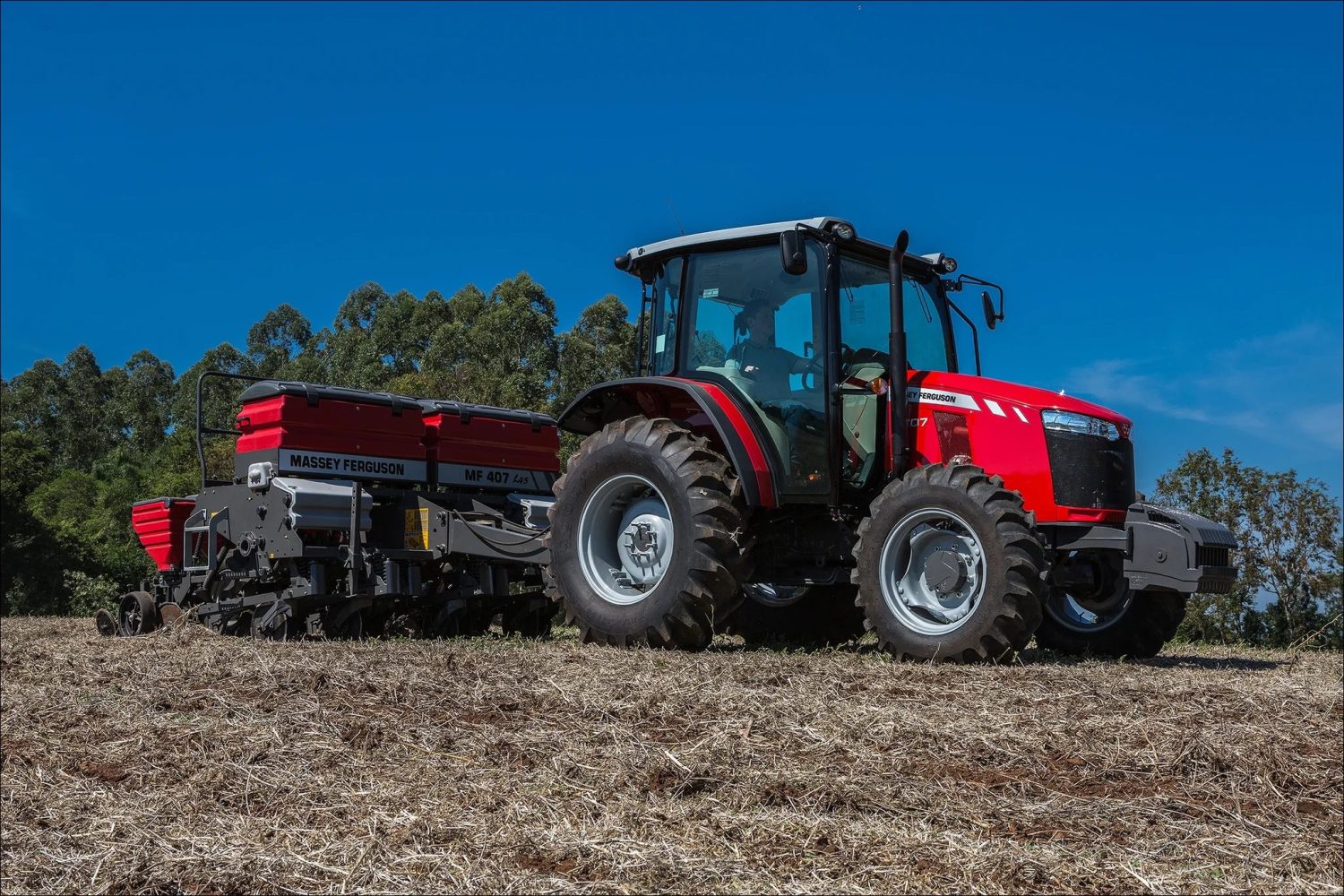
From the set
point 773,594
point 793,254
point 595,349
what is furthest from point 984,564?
point 595,349

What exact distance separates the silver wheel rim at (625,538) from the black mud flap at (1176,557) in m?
2.52

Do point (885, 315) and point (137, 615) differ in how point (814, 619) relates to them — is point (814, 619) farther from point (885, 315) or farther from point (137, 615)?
point (137, 615)

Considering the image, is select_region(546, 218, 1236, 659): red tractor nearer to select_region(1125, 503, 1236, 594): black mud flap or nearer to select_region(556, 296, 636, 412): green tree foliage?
select_region(1125, 503, 1236, 594): black mud flap

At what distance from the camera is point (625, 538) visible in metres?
7.63

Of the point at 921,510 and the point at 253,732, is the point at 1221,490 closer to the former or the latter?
the point at 921,510

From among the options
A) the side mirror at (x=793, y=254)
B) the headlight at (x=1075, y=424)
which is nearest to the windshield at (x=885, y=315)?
the side mirror at (x=793, y=254)

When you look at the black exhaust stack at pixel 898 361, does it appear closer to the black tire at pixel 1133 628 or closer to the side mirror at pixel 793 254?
the side mirror at pixel 793 254

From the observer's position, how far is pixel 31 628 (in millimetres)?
11922

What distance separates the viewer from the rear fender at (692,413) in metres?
7.15

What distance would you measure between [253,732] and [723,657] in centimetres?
243

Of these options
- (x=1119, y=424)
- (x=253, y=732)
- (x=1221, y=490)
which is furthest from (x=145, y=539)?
(x=1221, y=490)

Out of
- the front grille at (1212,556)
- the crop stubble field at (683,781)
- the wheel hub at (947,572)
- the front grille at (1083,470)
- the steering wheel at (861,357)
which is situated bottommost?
the crop stubble field at (683,781)

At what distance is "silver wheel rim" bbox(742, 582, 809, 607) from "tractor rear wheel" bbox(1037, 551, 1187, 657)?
1630 millimetres

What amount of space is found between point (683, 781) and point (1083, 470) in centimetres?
373
